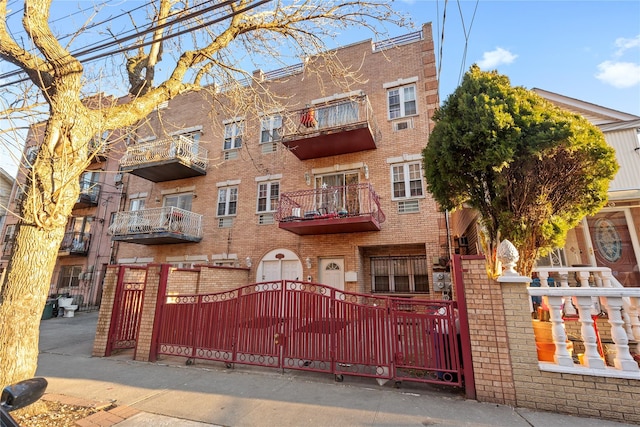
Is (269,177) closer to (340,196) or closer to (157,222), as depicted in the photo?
(340,196)

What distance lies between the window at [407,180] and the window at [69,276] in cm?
1882

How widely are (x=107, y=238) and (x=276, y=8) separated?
655 inches

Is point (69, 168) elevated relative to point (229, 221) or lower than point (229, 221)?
lower

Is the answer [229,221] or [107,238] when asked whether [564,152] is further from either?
[107,238]

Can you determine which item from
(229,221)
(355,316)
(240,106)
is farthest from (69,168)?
(229,221)

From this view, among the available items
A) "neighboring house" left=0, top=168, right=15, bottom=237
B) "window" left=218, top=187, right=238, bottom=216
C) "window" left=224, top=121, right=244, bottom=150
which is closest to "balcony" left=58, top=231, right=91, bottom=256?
"window" left=218, top=187, right=238, bottom=216

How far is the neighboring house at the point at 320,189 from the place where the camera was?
10.3m

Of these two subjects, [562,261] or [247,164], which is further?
[247,164]

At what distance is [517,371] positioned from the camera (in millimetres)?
3805

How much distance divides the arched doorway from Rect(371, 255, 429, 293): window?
9.91ft

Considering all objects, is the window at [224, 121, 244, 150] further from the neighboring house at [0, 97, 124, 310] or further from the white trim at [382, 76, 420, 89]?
the white trim at [382, 76, 420, 89]

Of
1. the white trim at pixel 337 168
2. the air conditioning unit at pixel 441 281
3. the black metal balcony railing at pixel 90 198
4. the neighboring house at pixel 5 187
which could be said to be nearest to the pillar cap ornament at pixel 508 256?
the air conditioning unit at pixel 441 281

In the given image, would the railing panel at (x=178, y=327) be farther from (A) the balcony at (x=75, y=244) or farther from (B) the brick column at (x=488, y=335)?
(A) the balcony at (x=75, y=244)

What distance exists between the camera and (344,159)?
11.7m
